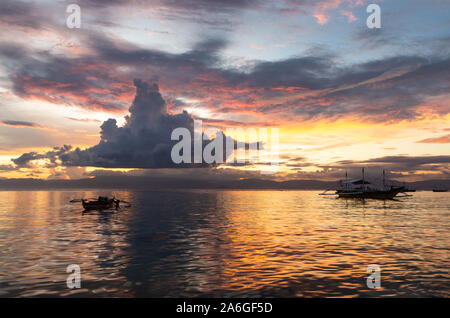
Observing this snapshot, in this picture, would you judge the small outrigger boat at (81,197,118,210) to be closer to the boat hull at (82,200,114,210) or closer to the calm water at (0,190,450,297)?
the boat hull at (82,200,114,210)

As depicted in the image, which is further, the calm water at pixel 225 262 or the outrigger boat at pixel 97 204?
the outrigger boat at pixel 97 204

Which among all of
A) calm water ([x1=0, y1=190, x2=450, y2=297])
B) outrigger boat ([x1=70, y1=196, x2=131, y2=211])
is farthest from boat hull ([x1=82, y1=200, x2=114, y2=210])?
calm water ([x1=0, y1=190, x2=450, y2=297])

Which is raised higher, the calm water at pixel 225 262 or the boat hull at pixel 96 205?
the calm water at pixel 225 262

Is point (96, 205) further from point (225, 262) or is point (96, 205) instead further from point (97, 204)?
point (225, 262)

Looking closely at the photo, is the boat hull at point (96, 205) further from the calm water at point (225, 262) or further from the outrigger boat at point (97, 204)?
the calm water at point (225, 262)

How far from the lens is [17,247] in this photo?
3616 cm

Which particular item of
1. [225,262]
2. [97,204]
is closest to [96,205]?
[97,204]

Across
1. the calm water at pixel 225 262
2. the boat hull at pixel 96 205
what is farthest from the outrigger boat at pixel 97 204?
the calm water at pixel 225 262

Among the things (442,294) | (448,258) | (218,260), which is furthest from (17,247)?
(448,258)

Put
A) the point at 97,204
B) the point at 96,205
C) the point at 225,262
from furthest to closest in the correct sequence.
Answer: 1. the point at 97,204
2. the point at 96,205
3. the point at 225,262

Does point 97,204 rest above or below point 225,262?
below

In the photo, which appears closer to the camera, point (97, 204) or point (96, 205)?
point (96, 205)

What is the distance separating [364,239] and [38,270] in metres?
34.3

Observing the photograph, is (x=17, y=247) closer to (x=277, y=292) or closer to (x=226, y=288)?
(x=226, y=288)
